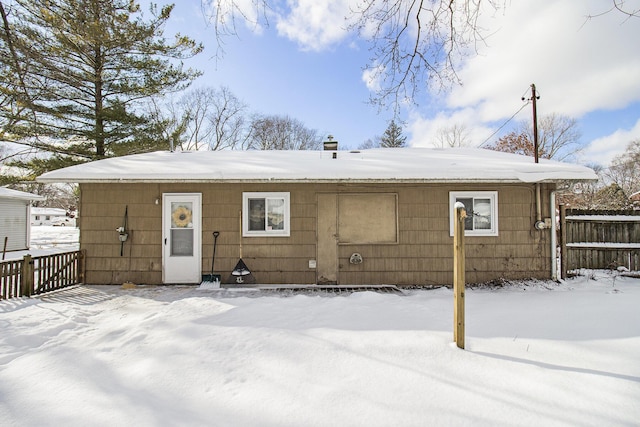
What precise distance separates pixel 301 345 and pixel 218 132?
23860 mm

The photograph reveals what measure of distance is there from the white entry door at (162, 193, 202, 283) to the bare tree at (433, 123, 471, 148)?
20769mm

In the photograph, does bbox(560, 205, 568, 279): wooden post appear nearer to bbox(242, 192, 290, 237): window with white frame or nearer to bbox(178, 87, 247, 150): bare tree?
bbox(242, 192, 290, 237): window with white frame

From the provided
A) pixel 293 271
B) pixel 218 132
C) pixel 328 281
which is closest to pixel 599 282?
pixel 328 281

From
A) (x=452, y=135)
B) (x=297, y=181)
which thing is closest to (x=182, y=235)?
(x=297, y=181)

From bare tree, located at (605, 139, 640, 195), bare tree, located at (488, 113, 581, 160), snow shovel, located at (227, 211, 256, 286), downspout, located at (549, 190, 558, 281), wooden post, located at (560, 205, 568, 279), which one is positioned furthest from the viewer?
bare tree, located at (605, 139, 640, 195)

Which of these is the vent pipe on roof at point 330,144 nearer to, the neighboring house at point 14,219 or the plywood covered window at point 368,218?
the plywood covered window at point 368,218

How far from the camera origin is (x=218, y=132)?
24.0 m

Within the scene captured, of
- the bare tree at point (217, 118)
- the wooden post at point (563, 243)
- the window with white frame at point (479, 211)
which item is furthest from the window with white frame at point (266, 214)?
the bare tree at point (217, 118)

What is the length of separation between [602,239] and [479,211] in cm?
296

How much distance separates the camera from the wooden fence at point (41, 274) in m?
4.89

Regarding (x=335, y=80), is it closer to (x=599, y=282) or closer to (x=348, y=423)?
(x=599, y=282)

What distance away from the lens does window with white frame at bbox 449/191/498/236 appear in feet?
19.5

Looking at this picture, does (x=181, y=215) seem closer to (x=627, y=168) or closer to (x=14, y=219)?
(x=14, y=219)

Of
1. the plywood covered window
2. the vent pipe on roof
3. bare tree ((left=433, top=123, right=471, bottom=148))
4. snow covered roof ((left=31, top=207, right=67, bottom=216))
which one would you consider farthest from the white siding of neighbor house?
snow covered roof ((left=31, top=207, right=67, bottom=216))
